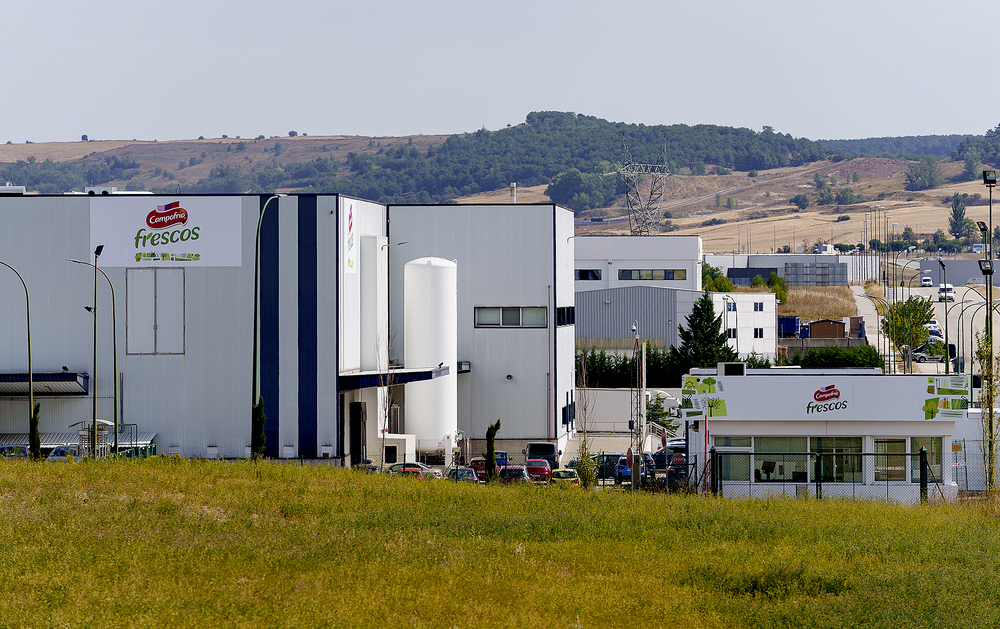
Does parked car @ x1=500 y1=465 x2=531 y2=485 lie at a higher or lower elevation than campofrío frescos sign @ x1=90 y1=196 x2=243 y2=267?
lower

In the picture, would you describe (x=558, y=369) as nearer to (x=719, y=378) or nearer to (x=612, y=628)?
(x=719, y=378)

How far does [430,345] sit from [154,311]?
11979 mm

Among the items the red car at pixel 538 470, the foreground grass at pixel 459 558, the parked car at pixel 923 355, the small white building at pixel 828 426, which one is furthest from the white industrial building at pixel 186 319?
the parked car at pixel 923 355

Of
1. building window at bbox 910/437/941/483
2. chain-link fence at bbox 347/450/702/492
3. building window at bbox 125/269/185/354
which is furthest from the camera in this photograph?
building window at bbox 125/269/185/354

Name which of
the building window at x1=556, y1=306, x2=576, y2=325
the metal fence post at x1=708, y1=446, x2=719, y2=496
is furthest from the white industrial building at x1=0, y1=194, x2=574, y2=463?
the metal fence post at x1=708, y1=446, x2=719, y2=496

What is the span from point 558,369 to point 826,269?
106 m

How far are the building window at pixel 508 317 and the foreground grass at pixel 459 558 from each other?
26.5m

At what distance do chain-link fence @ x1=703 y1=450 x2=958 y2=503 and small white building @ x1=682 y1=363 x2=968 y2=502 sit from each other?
0.03 m

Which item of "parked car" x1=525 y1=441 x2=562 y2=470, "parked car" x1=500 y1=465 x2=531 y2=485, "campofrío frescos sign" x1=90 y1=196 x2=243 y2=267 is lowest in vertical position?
"parked car" x1=525 y1=441 x2=562 y2=470

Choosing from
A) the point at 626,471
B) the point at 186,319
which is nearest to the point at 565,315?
the point at 626,471

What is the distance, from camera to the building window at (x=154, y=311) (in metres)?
40.4

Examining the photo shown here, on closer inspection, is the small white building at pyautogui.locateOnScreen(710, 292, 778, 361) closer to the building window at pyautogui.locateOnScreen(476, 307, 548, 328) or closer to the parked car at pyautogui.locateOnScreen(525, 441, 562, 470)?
the building window at pyautogui.locateOnScreen(476, 307, 548, 328)

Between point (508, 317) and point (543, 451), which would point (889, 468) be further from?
point (508, 317)

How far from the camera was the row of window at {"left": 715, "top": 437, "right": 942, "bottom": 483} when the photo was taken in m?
29.0
